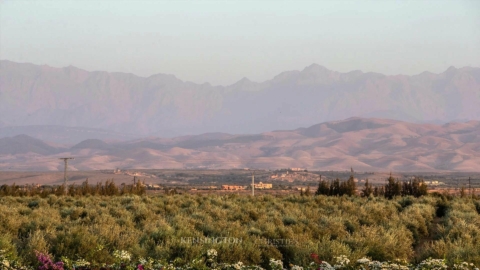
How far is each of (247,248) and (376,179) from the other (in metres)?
123

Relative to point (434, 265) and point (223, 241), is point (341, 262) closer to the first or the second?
point (434, 265)

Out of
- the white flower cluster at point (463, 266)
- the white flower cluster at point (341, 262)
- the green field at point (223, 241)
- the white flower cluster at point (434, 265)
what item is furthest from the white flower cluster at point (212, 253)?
the white flower cluster at point (463, 266)

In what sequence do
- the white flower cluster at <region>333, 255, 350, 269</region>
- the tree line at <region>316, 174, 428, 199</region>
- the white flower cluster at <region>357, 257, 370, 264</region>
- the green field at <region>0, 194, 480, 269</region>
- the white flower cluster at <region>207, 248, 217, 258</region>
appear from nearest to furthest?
the white flower cluster at <region>333, 255, 350, 269</region>
the white flower cluster at <region>357, 257, 370, 264</region>
the white flower cluster at <region>207, 248, 217, 258</region>
the green field at <region>0, 194, 480, 269</region>
the tree line at <region>316, 174, 428, 199</region>

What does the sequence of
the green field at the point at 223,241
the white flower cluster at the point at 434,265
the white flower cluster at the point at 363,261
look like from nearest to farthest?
the white flower cluster at the point at 434,265, the white flower cluster at the point at 363,261, the green field at the point at 223,241

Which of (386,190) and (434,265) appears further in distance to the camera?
(386,190)

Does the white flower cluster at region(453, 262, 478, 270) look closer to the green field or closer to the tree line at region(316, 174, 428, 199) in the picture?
the green field

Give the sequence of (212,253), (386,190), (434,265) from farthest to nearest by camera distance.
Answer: (386,190) → (212,253) → (434,265)

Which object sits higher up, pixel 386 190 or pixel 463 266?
pixel 386 190

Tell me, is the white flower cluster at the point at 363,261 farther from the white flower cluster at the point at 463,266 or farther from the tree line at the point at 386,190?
the tree line at the point at 386,190

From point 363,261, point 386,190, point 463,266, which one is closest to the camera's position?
point 463,266

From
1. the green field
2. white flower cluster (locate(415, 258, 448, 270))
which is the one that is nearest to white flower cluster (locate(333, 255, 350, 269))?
the green field

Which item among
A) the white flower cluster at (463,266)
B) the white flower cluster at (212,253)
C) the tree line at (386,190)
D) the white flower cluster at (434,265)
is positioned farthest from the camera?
the tree line at (386,190)

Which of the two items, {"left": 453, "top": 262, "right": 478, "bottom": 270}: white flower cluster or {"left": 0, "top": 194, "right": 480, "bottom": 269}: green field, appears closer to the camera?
{"left": 453, "top": 262, "right": 478, "bottom": 270}: white flower cluster

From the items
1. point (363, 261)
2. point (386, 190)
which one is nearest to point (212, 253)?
point (363, 261)
